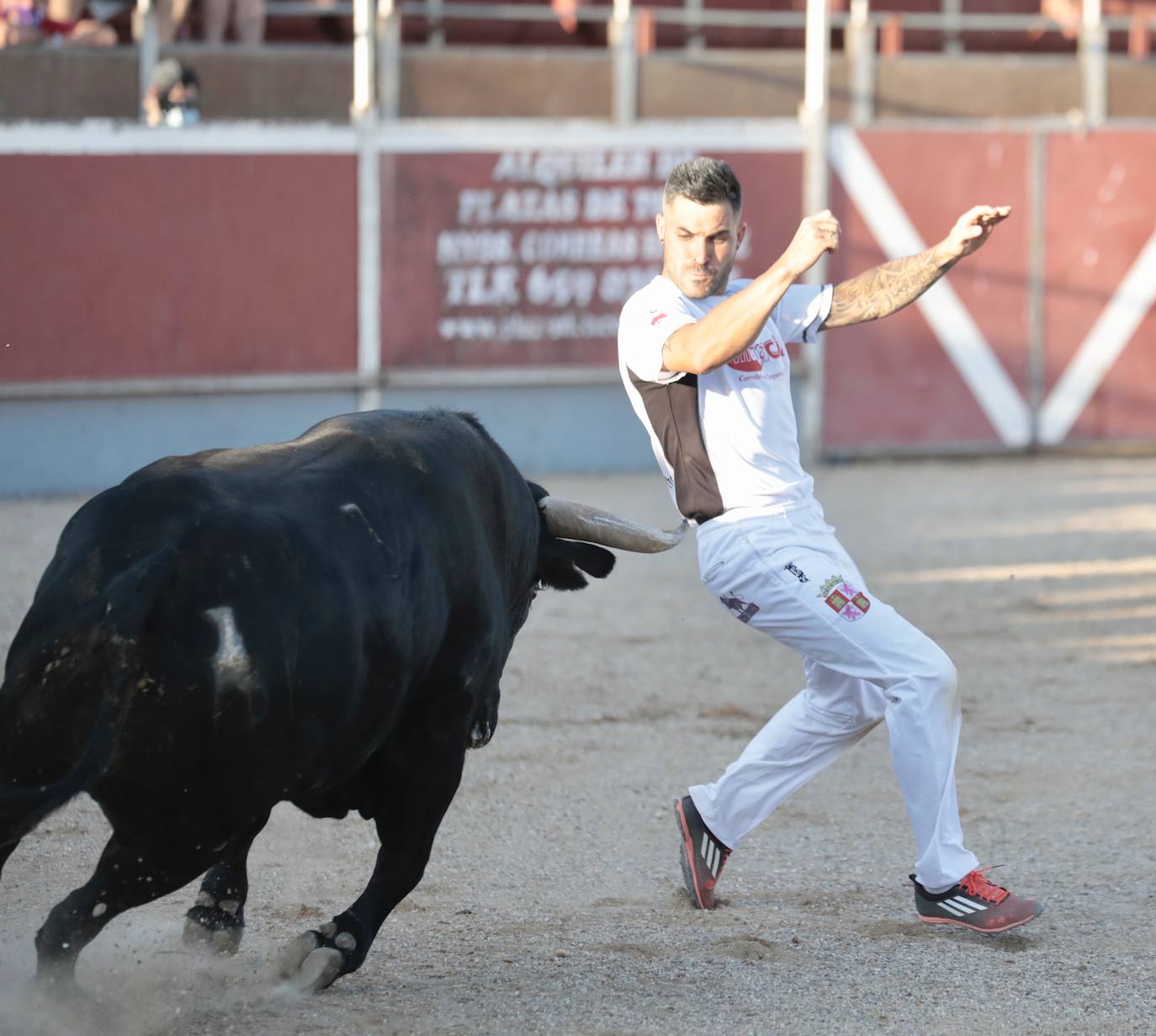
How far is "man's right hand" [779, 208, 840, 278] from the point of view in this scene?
3.39 m

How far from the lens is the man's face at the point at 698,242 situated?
3.73m

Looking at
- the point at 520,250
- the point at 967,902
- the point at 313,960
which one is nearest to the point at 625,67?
the point at 520,250

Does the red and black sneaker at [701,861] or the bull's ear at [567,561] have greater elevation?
the bull's ear at [567,561]

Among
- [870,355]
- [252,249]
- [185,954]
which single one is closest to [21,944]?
[185,954]

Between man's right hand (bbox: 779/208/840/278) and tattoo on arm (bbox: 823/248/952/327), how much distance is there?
56 cm

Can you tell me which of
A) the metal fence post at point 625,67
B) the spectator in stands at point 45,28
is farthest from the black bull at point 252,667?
the metal fence post at point 625,67

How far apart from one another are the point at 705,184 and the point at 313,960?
5.82ft

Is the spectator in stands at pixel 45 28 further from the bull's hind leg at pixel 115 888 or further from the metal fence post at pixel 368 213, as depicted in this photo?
the bull's hind leg at pixel 115 888

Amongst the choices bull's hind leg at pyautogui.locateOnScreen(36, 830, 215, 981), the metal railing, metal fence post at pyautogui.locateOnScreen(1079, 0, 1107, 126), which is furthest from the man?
metal fence post at pyautogui.locateOnScreen(1079, 0, 1107, 126)

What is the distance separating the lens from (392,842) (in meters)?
3.41

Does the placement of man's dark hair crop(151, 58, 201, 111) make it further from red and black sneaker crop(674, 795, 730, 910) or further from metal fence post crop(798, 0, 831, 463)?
red and black sneaker crop(674, 795, 730, 910)

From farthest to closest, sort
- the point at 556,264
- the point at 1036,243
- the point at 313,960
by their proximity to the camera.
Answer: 1. the point at 1036,243
2. the point at 556,264
3. the point at 313,960

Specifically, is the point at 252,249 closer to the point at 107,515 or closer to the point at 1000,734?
the point at 1000,734

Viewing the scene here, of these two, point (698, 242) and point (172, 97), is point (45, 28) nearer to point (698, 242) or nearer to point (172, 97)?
point (172, 97)
